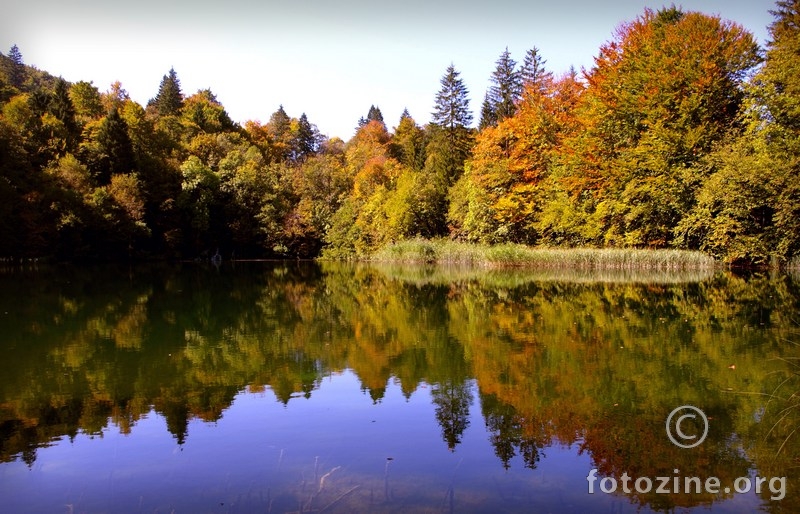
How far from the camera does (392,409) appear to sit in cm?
694

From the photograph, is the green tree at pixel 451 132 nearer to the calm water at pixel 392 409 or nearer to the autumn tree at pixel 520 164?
the autumn tree at pixel 520 164

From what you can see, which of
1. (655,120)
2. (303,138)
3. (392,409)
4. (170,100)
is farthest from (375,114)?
(392,409)

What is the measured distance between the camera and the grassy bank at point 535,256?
29.6 m

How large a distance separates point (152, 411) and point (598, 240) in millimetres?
34500

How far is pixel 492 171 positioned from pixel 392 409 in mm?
36103

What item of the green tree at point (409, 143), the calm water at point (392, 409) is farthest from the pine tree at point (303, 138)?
the calm water at point (392, 409)

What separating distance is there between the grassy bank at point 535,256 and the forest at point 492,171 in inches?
68.8

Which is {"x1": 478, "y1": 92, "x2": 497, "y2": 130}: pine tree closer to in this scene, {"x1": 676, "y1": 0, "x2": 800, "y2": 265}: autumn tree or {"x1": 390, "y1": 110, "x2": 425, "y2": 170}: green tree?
{"x1": 390, "y1": 110, "x2": 425, "y2": 170}: green tree

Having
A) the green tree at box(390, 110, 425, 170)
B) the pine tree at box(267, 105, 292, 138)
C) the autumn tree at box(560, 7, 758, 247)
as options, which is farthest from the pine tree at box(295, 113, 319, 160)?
the autumn tree at box(560, 7, 758, 247)

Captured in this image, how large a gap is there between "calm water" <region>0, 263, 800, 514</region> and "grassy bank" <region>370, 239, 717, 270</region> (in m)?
16.4

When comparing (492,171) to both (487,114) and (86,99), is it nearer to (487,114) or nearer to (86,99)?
(487,114)

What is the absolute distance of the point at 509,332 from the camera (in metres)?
11.7

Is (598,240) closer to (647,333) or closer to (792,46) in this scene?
(792,46)

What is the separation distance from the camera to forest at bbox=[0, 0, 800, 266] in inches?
1130
